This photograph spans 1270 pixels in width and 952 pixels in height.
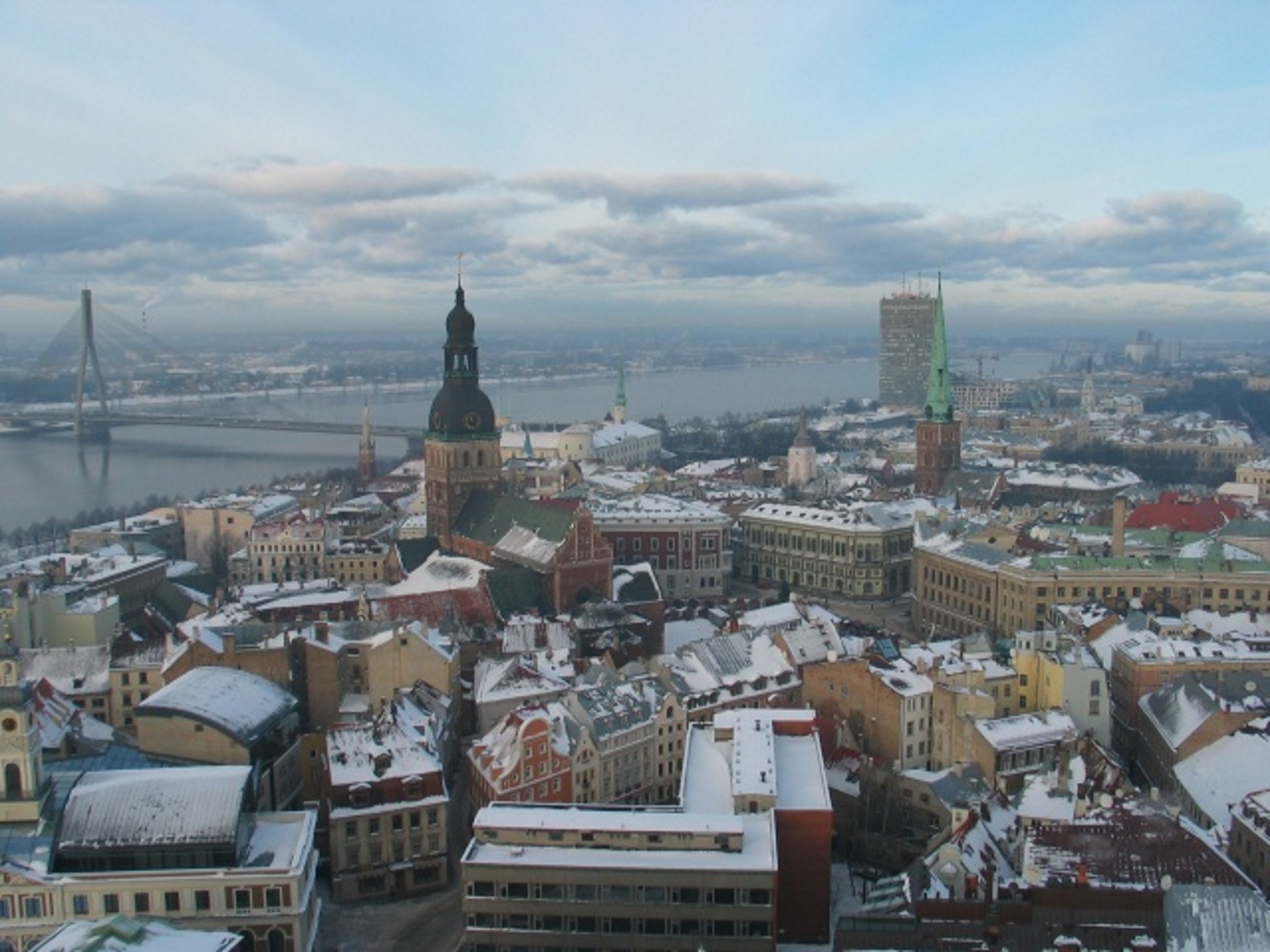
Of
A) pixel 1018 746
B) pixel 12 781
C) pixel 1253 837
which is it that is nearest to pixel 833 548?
pixel 1018 746

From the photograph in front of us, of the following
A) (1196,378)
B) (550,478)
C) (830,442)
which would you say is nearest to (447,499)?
(550,478)

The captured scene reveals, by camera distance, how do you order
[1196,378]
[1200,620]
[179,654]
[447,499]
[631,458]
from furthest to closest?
[1196,378] < [631,458] < [447,499] < [1200,620] < [179,654]

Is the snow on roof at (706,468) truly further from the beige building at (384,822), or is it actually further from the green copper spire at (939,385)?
the beige building at (384,822)

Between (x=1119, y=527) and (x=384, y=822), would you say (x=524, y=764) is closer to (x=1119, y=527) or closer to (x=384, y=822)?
(x=384, y=822)

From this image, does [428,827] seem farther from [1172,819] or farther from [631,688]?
[1172,819]

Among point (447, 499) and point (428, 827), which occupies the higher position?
point (447, 499)

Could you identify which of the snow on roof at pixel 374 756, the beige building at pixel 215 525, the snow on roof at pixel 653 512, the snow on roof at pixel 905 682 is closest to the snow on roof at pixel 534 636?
the snow on roof at pixel 374 756
